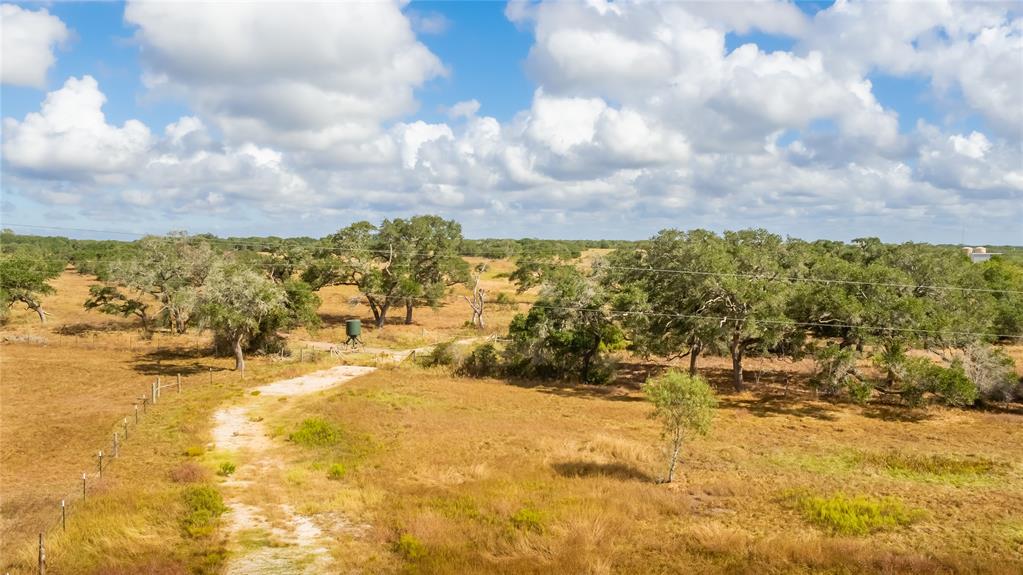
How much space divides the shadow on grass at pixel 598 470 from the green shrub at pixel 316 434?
1149 cm

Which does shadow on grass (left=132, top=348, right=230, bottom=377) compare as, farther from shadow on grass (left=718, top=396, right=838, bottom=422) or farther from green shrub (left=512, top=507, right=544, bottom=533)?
shadow on grass (left=718, top=396, right=838, bottom=422)

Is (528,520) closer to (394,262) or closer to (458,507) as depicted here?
(458,507)

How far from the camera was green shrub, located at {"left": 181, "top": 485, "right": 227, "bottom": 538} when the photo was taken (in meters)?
18.7

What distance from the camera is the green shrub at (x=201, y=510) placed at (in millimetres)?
18703

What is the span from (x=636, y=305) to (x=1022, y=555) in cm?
2797

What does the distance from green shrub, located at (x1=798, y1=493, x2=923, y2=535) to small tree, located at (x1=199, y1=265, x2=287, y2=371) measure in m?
→ 39.2

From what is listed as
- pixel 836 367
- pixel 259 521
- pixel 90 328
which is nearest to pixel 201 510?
pixel 259 521

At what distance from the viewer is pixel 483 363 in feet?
167

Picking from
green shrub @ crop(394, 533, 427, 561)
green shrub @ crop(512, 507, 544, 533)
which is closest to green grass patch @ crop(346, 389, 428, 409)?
green shrub @ crop(512, 507, 544, 533)

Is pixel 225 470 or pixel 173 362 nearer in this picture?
pixel 225 470

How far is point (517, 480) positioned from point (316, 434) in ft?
38.3

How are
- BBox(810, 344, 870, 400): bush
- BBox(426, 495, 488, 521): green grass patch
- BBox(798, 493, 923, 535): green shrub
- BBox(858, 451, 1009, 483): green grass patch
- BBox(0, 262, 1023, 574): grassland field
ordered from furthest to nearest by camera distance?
BBox(810, 344, 870, 400): bush < BBox(858, 451, 1009, 483): green grass patch < BBox(426, 495, 488, 521): green grass patch < BBox(798, 493, 923, 535): green shrub < BBox(0, 262, 1023, 574): grassland field

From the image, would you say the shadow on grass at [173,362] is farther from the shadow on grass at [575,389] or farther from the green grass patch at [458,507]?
the green grass patch at [458,507]

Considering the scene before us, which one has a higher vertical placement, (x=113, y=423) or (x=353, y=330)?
(x=353, y=330)
